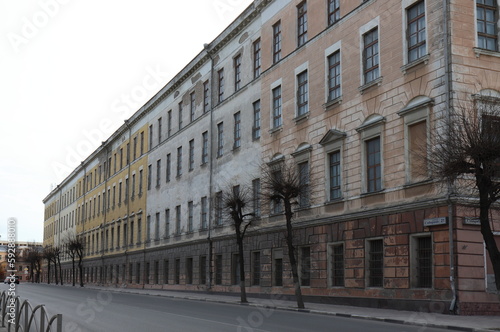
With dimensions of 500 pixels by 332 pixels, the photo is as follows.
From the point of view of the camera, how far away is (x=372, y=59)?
2708cm

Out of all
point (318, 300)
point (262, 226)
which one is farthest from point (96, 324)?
point (262, 226)

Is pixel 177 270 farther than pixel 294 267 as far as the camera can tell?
Yes

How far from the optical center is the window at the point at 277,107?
34.9m

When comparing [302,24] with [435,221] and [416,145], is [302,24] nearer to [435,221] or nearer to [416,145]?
[416,145]

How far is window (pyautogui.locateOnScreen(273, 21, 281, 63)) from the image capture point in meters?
35.3

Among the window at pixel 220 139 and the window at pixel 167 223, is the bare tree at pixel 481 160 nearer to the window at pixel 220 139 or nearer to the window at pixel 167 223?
the window at pixel 220 139

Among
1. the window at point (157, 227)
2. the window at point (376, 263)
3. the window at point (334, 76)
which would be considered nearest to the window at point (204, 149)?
the window at point (157, 227)

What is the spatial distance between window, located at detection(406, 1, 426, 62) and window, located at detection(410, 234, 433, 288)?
670cm

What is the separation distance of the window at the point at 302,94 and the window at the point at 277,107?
2.18m

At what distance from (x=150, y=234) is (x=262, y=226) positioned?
24299 millimetres

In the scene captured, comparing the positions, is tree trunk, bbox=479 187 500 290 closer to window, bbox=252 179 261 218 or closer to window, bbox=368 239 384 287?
window, bbox=368 239 384 287

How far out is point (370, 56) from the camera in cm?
2722

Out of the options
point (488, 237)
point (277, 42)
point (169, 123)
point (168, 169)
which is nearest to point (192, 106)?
point (169, 123)

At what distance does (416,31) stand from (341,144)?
600 centimetres
